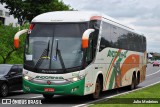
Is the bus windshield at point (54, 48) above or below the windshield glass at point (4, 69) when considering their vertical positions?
above

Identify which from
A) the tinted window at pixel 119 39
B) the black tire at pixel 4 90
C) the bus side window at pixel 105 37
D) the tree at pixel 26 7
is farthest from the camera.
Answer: the tree at pixel 26 7

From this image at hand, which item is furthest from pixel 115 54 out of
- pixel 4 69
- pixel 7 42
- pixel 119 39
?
pixel 7 42

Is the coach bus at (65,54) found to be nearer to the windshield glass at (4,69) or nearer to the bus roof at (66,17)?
the bus roof at (66,17)

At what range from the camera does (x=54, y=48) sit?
16.3 meters

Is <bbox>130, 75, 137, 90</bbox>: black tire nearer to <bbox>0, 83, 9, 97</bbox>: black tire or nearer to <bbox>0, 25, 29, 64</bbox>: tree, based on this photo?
<bbox>0, 83, 9, 97</bbox>: black tire

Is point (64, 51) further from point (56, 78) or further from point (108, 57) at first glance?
point (108, 57)

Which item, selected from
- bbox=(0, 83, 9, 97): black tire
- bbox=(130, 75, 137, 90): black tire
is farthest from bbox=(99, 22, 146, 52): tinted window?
bbox=(0, 83, 9, 97): black tire

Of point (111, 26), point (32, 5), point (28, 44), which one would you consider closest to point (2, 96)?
A: point (28, 44)

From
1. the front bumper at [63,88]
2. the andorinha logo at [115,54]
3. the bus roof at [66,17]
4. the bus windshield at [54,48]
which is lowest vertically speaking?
the front bumper at [63,88]

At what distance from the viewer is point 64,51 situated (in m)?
16.1

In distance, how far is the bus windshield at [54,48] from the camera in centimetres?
1608

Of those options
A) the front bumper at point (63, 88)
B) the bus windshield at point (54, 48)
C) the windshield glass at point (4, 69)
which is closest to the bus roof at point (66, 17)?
the bus windshield at point (54, 48)

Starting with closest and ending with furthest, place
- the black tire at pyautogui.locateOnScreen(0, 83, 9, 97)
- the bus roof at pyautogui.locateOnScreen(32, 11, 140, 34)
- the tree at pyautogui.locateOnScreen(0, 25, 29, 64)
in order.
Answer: the bus roof at pyautogui.locateOnScreen(32, 11, 140, 34) < the black tire at pyautogui.locateOnScreen(0, 83, 9, 97) < the tree at pyautogui.locateOnScreen(0, 25, 29, 64)

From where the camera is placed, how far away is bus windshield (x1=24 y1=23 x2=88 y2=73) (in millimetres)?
16078
